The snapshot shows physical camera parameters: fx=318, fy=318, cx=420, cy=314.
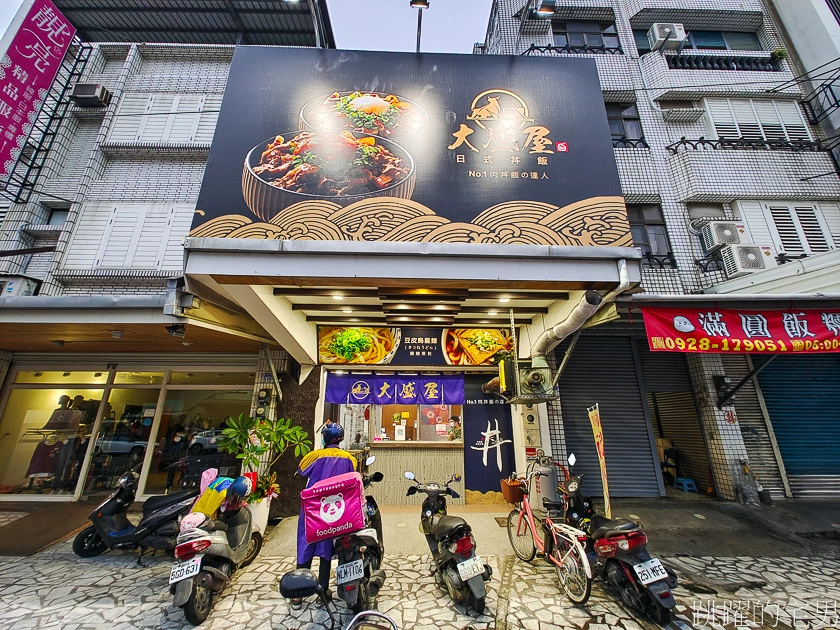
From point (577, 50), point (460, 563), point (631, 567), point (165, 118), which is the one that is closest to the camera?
point (631, 567)

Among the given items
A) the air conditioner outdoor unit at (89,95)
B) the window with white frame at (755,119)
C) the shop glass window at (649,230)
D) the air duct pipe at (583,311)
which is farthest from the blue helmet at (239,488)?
the window with white frame at (755,119)

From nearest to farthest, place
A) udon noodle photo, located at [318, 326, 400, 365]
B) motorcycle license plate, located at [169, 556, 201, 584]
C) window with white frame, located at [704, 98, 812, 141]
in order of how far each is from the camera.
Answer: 1. motorcycle license plate, located at [169, 556, 201, 584]
2. udon noodle photo, located at [318, 326, 400, 365]
3. window with white frame, located at [704, 98, 812, 141]

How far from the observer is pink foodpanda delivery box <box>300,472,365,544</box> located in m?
3.42

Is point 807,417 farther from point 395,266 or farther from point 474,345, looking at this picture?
point 395,266

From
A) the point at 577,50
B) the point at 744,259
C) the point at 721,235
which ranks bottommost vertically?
the point at 744,259

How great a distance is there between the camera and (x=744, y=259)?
7719 millimetres

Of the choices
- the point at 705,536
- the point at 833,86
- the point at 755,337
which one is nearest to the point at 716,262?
the point at 755,337

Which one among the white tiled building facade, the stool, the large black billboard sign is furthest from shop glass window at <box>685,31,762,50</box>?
the stool

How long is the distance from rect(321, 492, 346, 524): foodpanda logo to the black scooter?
3.25m

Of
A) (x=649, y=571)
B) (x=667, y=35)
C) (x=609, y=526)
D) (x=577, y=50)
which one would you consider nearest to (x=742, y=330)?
(x=609, y=526)

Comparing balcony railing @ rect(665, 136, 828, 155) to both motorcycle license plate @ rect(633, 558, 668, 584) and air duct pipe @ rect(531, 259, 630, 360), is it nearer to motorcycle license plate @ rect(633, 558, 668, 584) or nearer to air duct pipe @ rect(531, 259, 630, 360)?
air duct pipe @ rect(531, 259, 630, 360)

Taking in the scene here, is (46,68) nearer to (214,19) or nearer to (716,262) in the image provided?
(214,19)

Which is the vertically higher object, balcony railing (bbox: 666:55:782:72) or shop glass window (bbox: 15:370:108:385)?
balcony railing (bbox: 666:55:782:72)

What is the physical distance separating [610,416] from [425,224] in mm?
6735
